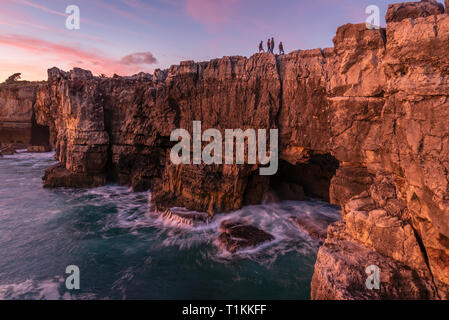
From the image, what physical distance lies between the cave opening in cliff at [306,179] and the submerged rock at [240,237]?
4118mm

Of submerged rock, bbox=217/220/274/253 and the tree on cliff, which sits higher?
the tree on cliff

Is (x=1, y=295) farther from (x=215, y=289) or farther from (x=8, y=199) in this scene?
(x=8, y=199)

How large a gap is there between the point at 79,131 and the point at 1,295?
1290 cm

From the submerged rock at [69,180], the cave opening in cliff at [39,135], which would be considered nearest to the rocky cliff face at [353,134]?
the submerged rock at [69,180]

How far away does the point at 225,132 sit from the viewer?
11.9m

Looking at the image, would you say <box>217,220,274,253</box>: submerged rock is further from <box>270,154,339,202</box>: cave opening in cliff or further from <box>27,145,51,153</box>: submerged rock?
<box>27,145,51,153</box>: submerged rock

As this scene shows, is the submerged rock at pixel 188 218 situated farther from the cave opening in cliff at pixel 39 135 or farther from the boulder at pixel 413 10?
the cave opening in cliff at pixel 39 135

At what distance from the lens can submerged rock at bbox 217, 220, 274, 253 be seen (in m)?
9.64

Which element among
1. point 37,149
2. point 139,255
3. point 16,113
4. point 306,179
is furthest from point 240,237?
point 16,113

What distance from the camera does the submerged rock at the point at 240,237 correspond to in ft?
31.6

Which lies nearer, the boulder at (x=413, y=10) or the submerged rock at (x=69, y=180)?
the boulder at (x=413, y=10)

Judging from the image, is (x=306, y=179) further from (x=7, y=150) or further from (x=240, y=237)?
(x=7, y=150)

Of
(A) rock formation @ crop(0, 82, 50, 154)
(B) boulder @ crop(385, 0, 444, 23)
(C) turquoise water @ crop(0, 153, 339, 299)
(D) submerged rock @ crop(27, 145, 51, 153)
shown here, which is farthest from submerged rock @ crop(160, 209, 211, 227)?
(A) rock formation @ crop(0, 82, 50, 154)

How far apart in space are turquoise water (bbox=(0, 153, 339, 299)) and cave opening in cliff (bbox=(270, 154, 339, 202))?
2.70 feet
